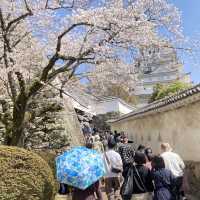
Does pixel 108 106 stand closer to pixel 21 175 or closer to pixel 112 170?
pixel 112 170

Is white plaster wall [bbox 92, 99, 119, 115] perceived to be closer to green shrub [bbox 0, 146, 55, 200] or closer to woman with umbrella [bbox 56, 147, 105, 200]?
green shrub [bbox 0, 146, 55, 200]

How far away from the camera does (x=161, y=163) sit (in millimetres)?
6691

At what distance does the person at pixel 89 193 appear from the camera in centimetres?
511

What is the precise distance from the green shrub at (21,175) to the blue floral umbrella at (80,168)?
65.4 inches

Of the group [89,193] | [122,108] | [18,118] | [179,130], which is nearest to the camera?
[89,193]

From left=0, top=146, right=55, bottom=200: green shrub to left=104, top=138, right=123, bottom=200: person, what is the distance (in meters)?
2.81

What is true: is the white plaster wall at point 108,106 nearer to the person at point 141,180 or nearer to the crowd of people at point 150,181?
the crowd of people at point 150,181

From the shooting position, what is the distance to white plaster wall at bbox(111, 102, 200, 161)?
39.1 ft

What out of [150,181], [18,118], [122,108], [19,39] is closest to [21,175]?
[150,181]

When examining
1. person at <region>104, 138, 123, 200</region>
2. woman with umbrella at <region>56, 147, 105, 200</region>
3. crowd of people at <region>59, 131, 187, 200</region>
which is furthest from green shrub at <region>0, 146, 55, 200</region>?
person at <region>104, 138, 123, 200</region>

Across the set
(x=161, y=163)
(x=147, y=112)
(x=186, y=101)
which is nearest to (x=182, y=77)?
(x=147, y=112)

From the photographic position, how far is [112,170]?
9797 millimetres

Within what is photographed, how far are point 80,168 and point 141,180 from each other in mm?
2477

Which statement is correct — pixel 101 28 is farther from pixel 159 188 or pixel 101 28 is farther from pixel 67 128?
pixel 67 128
